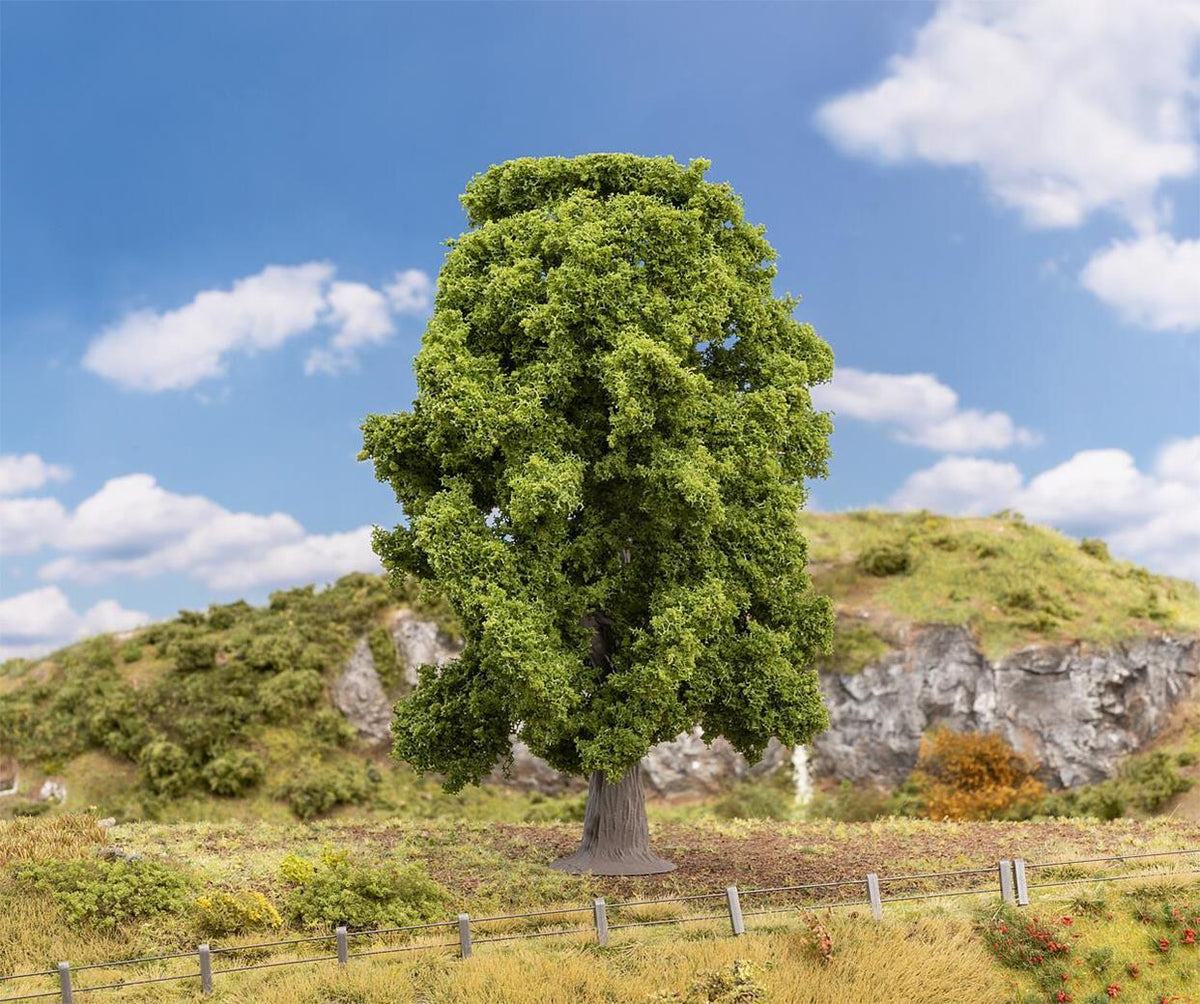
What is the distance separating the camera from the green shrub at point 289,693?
1636 inches

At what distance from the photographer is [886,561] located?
45.3m

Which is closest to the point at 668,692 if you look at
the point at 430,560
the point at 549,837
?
the point at 430,560

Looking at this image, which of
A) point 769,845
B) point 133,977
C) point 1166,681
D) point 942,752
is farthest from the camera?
point 1166,681

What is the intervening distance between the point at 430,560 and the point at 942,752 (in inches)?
920

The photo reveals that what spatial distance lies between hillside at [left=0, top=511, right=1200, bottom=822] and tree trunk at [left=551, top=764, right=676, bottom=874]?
14.0 m

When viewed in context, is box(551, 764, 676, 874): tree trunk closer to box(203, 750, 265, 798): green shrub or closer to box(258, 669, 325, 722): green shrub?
box(203, 750, 265, 798): green shrub

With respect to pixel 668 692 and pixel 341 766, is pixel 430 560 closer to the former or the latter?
pixel 668 692

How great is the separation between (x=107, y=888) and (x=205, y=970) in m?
4.70

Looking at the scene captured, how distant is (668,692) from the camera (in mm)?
21562

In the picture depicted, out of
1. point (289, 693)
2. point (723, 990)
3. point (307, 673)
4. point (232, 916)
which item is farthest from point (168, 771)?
point (723, 990)

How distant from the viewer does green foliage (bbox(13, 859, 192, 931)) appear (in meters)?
20.1

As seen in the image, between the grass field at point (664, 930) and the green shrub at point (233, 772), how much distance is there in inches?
457

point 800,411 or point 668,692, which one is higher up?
point 800,411

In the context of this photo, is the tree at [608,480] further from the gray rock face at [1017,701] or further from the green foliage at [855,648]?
the green foliage at [855,648]
